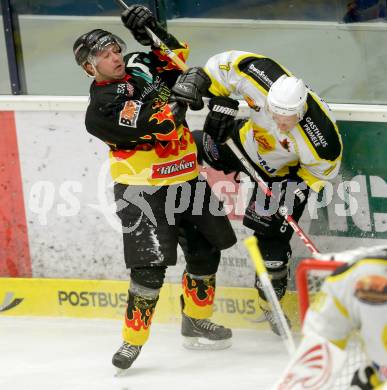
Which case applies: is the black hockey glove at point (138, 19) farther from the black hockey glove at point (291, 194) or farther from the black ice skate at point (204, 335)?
the black ice skate at point (204, 335)

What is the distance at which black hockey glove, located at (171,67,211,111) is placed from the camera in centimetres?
411

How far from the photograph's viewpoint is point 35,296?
201 inches

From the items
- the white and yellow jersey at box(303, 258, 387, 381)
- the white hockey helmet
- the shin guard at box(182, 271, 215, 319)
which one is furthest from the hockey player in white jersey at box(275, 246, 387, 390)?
the shin guard at box(182, 271, 215, 319)

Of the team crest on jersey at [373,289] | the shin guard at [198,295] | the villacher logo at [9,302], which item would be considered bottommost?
the villacher logo at [9,302]

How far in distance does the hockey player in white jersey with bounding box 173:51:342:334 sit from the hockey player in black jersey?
0.47ft

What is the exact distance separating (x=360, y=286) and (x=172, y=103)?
154 cm

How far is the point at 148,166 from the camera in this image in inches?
168

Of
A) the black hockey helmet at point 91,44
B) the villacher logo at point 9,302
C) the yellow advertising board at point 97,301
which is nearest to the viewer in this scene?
the black hockey helmet at point 91,44

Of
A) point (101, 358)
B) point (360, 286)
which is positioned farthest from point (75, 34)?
point (360, 286)

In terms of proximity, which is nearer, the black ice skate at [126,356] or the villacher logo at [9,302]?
the black ice skate at [126,356]

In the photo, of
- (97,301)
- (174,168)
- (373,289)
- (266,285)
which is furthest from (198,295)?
(373,289)

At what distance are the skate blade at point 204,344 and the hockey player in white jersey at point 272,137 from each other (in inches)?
8.1

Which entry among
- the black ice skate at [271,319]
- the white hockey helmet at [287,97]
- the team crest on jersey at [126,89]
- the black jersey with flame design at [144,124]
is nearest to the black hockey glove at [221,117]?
the black jersey with flame design at [144,124]

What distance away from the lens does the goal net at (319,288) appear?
3.08 m
